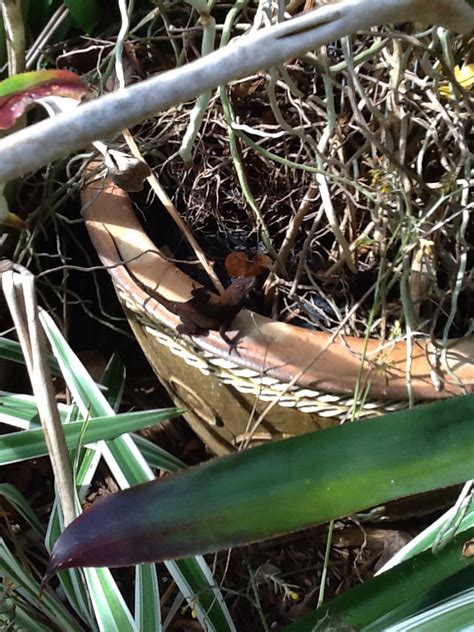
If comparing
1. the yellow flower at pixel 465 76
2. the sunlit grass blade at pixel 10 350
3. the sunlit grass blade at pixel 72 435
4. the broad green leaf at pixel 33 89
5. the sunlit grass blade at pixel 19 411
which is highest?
the broad green leaf at pixel 33 89

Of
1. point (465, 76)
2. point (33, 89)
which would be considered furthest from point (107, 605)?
point (465, 76)

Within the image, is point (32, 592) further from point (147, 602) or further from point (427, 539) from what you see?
point (427, 539)

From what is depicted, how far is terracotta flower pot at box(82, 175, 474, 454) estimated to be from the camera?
0.53 meters

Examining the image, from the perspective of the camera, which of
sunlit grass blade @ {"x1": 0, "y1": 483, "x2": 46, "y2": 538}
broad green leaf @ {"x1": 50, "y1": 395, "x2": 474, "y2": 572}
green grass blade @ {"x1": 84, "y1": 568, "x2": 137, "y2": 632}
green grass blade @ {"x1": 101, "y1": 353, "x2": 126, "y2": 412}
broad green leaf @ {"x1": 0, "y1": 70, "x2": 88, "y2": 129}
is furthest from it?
green grass blade @ {"x1": 101, "y1": 353, "x2": 126, "y2": 412}

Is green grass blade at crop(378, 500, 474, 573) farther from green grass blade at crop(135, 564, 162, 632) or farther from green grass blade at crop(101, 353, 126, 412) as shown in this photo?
green grass blade at crop(101, 353, 126, 412)

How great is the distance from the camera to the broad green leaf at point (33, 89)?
17.9 inches

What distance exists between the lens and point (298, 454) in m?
0.33

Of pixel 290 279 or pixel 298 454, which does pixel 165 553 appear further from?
pixel 290 279

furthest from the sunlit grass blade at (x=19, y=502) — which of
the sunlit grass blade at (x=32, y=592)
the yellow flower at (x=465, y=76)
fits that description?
the yellow flower at (x=465, y=76)

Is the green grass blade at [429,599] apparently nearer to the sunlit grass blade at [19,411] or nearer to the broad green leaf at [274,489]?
the broad green leaf at [274,489]

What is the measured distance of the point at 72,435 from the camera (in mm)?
631

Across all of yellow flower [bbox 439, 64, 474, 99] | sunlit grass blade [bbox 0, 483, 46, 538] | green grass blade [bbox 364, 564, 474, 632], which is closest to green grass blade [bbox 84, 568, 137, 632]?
sunlit grass blade [bbox 0, 483, 46, 538]

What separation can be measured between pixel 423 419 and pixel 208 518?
133 mm

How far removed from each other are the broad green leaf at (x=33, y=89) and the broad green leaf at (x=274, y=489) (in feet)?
0.97
